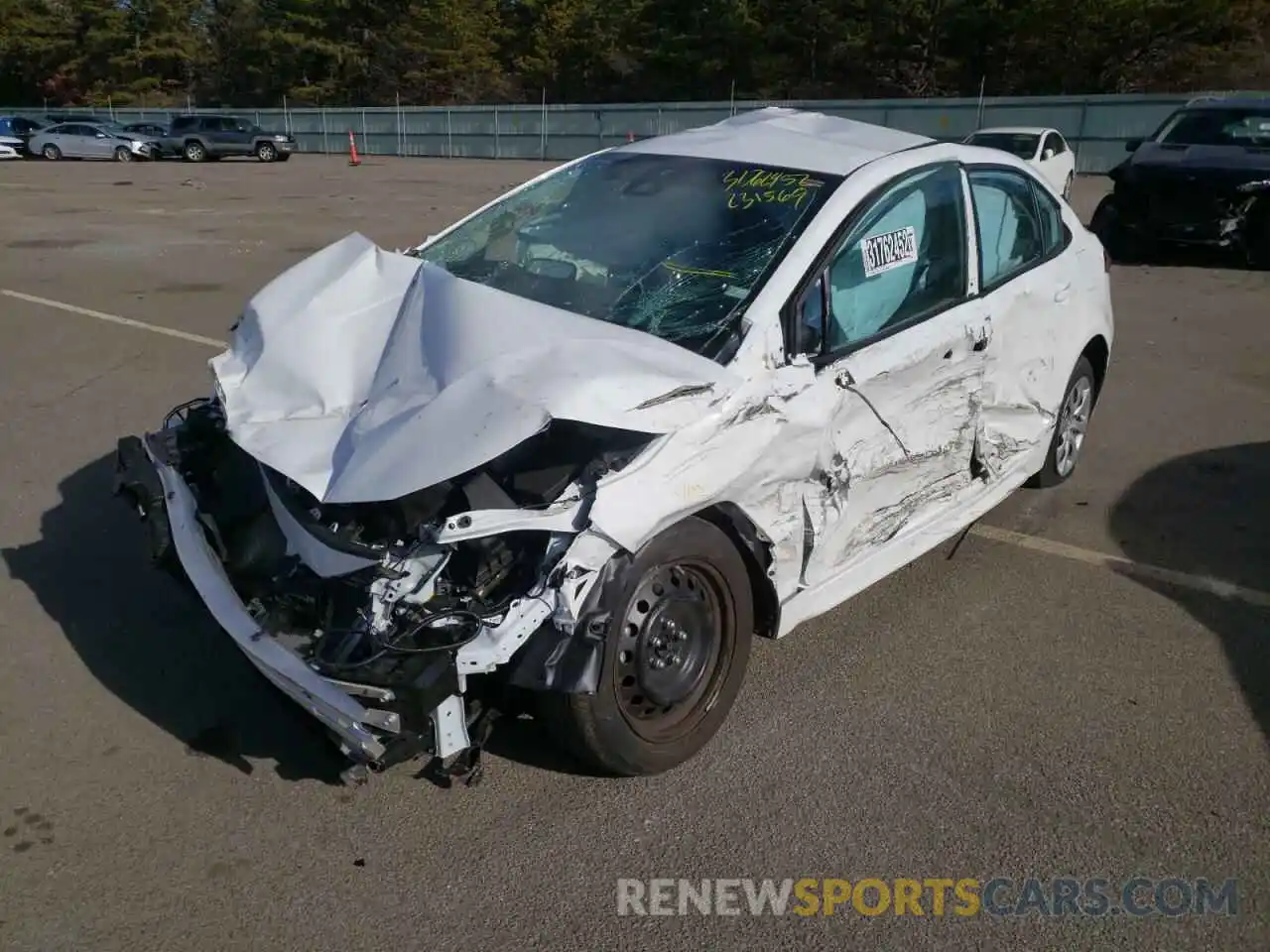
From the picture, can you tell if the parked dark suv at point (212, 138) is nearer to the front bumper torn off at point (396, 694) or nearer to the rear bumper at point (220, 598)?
the rear bumper at point (220, 598)

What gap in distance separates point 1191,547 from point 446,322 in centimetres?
364

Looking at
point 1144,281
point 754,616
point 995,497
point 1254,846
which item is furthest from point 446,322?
point 1144,281

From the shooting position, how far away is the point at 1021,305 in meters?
4.61

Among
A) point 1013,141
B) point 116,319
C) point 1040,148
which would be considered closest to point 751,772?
point 116,319

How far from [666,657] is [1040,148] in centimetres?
1698

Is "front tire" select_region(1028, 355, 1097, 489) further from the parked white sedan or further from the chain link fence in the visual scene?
the chain link fence

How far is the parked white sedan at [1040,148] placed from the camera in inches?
695

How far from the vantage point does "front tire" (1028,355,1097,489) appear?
538 centimetres

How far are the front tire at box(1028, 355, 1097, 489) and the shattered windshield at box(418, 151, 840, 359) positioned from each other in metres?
2.14

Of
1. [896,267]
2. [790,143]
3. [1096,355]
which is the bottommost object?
[1096,355]

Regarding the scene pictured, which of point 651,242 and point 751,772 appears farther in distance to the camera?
point 651,242

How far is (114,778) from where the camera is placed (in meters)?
3.27

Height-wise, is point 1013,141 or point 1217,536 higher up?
point 1013,141

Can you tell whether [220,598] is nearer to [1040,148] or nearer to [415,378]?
[415,378]
